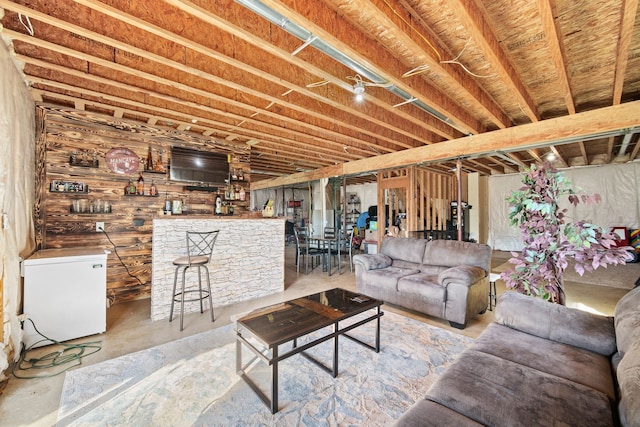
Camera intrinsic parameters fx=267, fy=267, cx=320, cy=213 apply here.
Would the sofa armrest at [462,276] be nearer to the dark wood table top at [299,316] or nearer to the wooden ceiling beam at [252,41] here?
the dark wood table top at [299,316]

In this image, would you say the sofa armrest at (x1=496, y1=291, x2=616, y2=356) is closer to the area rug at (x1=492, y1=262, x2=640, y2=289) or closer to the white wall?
the area rug at (x1=492, y1=262, x2=640, y2=289)

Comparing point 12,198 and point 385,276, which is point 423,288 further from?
point 12,198

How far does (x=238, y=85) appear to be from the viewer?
2.77 metres

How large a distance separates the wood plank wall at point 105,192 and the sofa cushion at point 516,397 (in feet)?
14.1

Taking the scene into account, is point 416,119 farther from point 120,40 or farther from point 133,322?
point 133,322

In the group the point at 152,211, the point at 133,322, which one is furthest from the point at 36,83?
the point at 133,322

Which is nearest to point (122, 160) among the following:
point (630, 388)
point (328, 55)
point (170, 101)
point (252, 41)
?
point (170, 101)

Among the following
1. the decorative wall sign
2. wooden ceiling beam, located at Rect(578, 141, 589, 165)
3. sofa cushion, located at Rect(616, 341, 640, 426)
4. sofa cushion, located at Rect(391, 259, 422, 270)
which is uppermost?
wooden ceiling beam, located at Rect(578, 141, 589, 165)

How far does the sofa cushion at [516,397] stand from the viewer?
1.07m

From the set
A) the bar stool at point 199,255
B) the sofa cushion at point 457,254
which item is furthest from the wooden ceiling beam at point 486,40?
the bar stool at point 199,255

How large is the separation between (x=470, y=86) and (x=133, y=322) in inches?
185

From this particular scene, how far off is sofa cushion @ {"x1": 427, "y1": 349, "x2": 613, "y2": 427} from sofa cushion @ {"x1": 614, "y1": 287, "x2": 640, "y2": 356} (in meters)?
0.33

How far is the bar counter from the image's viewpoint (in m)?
3.24

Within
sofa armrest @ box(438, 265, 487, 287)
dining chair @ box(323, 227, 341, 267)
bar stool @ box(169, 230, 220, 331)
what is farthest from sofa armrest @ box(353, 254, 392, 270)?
bar stool @ box(169, 230, 220, 331)
